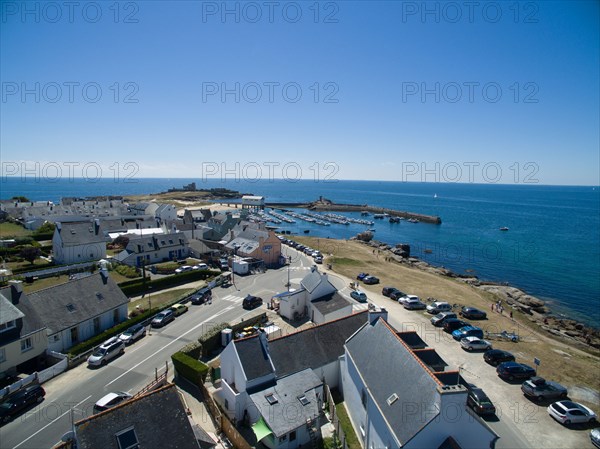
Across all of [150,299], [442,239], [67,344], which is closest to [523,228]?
[442,239]

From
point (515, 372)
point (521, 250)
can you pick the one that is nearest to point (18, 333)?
point (515, 372)

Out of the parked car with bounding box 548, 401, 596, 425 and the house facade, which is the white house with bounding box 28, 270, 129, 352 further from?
the parked car with bounding box 548, 401, 596, 425

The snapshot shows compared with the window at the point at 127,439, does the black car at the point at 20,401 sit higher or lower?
lower

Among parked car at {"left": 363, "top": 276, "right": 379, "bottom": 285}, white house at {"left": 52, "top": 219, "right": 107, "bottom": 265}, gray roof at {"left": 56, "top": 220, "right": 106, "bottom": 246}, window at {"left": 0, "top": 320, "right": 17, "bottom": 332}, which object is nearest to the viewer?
window at {"left": 0, "top": 320, "right": 17, "bottom": 332}

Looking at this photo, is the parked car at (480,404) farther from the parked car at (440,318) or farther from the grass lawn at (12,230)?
the grass lawn at (12,230)

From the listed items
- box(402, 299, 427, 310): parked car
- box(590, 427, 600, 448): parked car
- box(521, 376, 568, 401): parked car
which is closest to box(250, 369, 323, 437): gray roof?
box(521, 376, 568, 401): parked car

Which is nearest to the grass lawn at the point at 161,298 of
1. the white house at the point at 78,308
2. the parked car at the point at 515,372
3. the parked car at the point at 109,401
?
the white house at the point at 78,308
